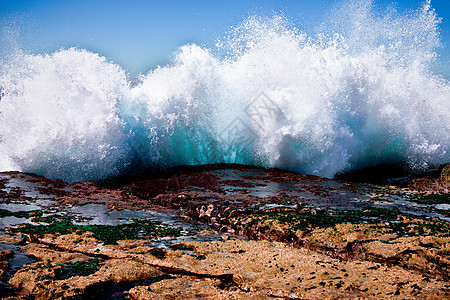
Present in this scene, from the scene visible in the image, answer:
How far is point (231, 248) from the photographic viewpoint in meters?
5.02

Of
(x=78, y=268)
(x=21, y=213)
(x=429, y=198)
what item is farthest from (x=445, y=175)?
(x=21, y=213)

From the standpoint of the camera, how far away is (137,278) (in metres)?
3.72

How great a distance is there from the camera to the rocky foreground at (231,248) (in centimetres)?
340

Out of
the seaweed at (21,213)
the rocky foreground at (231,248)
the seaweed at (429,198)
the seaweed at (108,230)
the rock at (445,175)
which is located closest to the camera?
the rocky foreground at (231,248)

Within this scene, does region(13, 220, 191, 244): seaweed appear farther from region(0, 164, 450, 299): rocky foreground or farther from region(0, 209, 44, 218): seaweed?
region(0, 209, 44, 218): seaweed

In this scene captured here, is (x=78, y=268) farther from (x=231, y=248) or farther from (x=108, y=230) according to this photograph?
(x=231, y=248)

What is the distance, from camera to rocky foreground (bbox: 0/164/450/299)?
11.1 ft

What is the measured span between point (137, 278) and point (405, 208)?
24.2ft

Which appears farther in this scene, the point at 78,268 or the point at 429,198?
the point at 429,198

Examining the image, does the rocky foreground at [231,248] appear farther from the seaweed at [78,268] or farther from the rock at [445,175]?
the rock at [445,175]

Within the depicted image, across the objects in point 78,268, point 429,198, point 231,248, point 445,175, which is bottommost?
point 78,268

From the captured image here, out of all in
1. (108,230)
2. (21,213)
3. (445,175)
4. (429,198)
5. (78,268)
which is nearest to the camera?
(78,268)

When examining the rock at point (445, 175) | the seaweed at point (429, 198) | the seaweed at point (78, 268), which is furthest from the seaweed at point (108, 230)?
the rock at point (445, 175)

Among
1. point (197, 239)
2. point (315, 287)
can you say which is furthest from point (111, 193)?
point (315, 287)
